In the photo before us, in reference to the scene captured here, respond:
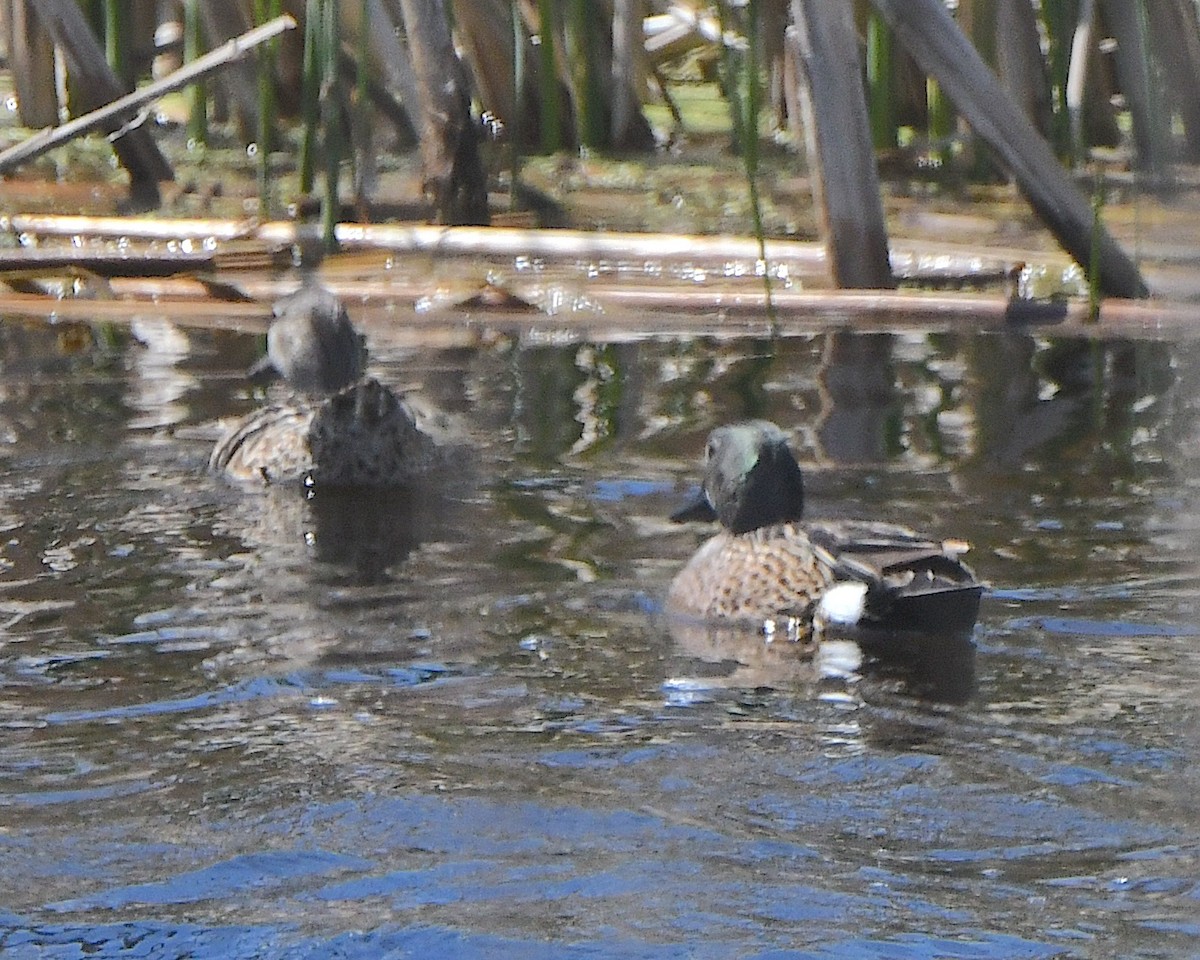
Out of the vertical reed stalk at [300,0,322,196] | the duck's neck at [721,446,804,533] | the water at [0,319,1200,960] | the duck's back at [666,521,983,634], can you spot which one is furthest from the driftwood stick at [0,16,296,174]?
the duck's back at [666,521,983,634]

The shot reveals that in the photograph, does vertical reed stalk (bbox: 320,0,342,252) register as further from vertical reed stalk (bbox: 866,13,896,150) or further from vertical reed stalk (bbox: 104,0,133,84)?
vertical reed stalk (bbox: 866,13,896,150)

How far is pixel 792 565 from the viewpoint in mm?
5422

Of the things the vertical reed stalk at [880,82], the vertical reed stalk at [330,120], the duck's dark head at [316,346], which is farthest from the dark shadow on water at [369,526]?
the vertical reed stalk at [880,82]

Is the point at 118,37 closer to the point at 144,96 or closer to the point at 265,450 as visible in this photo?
the point at 144,96

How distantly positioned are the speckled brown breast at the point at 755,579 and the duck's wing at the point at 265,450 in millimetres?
1794

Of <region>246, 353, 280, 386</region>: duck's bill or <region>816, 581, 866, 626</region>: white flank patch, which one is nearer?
<region>816, 581, 866, 626</region>: white flank patch

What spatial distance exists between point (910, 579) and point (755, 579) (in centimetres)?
47

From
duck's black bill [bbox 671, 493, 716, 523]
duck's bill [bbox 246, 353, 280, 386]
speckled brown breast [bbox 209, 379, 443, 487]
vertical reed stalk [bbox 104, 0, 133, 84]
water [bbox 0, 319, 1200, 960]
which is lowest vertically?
water [bbox 0, 319, 1200, 960]

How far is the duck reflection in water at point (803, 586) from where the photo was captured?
5.04 metres

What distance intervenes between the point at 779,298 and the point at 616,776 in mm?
Result: 4502

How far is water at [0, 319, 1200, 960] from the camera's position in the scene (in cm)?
344

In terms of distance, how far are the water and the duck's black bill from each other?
11 cm

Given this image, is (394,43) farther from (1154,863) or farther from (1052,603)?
(1154,863)


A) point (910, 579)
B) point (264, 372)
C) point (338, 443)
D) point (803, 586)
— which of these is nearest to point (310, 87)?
point (264, 372)
